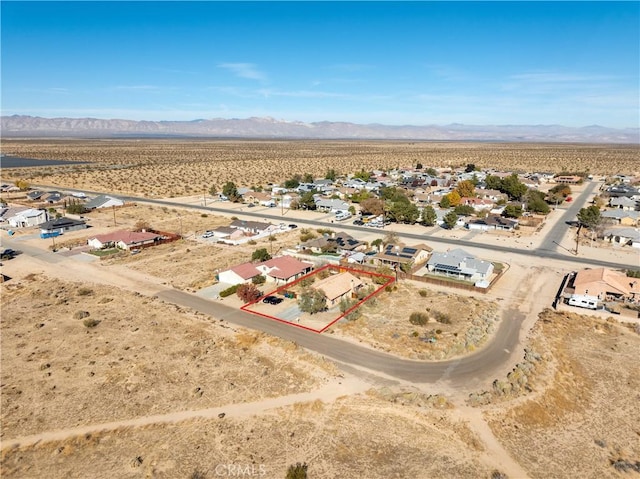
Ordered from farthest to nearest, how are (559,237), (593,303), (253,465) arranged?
(559,237) → (593,303) → (253,465)

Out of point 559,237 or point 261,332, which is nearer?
point 261,332

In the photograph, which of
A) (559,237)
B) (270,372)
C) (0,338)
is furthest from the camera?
(559,237)

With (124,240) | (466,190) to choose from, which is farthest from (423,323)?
(466,190)

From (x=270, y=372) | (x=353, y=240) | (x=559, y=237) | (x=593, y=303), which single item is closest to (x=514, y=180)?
(x=559, y=237)

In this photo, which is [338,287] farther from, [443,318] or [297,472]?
[297,472]

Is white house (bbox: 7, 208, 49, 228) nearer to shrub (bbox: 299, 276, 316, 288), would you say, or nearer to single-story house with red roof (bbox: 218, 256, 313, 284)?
single-story house with red roof (bbox: 218, 256, 313, 284)

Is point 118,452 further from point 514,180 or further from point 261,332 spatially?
point 514,180
